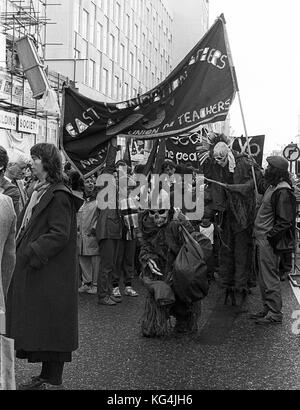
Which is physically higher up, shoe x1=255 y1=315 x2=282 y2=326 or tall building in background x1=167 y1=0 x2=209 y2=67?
tall building in background x1=167 y1=0 x2=209 y2=67

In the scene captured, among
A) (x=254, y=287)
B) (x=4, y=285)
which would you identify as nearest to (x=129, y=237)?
(x=254, y=287)

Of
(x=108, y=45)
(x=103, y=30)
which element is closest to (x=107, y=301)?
(x=103, y=30)

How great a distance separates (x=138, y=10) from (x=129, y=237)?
50.9 m

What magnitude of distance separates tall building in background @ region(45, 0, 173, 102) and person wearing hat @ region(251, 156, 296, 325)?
63.4ft

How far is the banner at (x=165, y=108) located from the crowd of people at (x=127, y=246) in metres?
0.35

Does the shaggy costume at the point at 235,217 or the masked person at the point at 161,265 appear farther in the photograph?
the shaggy costume at the point at 235,217

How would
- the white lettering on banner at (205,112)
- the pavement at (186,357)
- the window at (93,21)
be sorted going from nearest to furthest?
1. the pavement at (186,357)
2. the white lettering on banner at (205,112)
3. the window at (93,21)

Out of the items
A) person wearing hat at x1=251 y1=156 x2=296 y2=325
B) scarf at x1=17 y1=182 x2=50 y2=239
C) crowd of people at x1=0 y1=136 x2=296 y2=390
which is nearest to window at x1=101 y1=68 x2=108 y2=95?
crowd of people at x1=0 y1=136 x2=296 y2=390

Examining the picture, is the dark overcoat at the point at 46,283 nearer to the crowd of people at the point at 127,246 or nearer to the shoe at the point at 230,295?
the crowd of people at the point at 127,246

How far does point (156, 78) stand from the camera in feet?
225

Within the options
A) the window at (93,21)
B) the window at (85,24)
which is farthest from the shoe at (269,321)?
the window at (93,21)

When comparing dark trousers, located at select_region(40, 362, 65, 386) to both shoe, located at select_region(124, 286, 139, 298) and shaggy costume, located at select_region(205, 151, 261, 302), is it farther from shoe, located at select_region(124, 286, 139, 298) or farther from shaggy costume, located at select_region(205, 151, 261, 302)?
shoe, located at select_region(124, 286, 139, 298)

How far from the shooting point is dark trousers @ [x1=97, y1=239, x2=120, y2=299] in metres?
8.22

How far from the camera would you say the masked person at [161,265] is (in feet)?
20.7
